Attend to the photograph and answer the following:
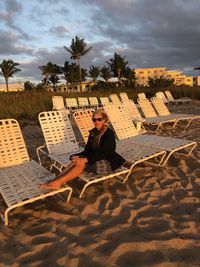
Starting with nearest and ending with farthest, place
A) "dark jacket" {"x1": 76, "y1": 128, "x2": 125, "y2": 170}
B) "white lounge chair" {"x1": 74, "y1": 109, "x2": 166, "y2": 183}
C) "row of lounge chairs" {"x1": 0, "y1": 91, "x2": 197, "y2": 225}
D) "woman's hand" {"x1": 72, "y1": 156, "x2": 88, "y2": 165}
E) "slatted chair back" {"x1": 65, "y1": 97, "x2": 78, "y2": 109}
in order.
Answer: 1. "row of lounge chairs" {"x1": 0, "y1": 91, "x2": 197, "y2": 225}
2. "woman's hand" {"x1": 72, "y1": 156, "x2": 88, "y2": 165}
3. "dark jacket" {"x1": 76, "y1": 128, "x2": 125, "y2": 170}
4. "white lounge chair" {"x1": 74, "y1": 109, "x2": 166, "y2": 183}
5. "slatted chair back" {"x1": 65, "y1": 97, "x2": 78, "y2": 109}

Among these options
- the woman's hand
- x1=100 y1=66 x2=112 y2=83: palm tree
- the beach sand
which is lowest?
the beach sand

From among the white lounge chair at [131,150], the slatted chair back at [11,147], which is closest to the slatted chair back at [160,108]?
the white lounge chair at [131,150]

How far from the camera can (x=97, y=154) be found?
398 centimetres

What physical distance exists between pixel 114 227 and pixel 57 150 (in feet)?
7.73

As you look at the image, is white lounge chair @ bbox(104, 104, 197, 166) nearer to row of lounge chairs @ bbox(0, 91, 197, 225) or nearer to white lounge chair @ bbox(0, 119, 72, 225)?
row of lounge chairs @ bbox(0, 91, 197, 225)

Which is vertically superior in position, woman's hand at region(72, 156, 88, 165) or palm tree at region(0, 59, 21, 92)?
palm tree at region(0, 59, 21, 92)

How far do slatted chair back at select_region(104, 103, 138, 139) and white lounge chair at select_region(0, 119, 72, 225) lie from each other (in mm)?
1889

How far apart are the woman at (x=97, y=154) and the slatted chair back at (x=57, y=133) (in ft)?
3.43

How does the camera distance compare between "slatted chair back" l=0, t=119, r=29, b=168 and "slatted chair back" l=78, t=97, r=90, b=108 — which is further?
"slatted chair back" l=78, t=97, r=90, b=108

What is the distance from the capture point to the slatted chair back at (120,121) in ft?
19.6

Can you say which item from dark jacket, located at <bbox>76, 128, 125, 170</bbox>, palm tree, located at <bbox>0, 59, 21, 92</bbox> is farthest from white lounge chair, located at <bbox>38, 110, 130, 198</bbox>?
palm tree, located at <bbox>0, 59, 21, 92</bbox>

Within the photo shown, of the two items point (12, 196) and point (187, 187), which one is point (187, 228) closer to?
point (187, 187)

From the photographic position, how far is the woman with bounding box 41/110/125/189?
3.84m

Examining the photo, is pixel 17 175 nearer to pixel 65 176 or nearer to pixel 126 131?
pixel 65 176
